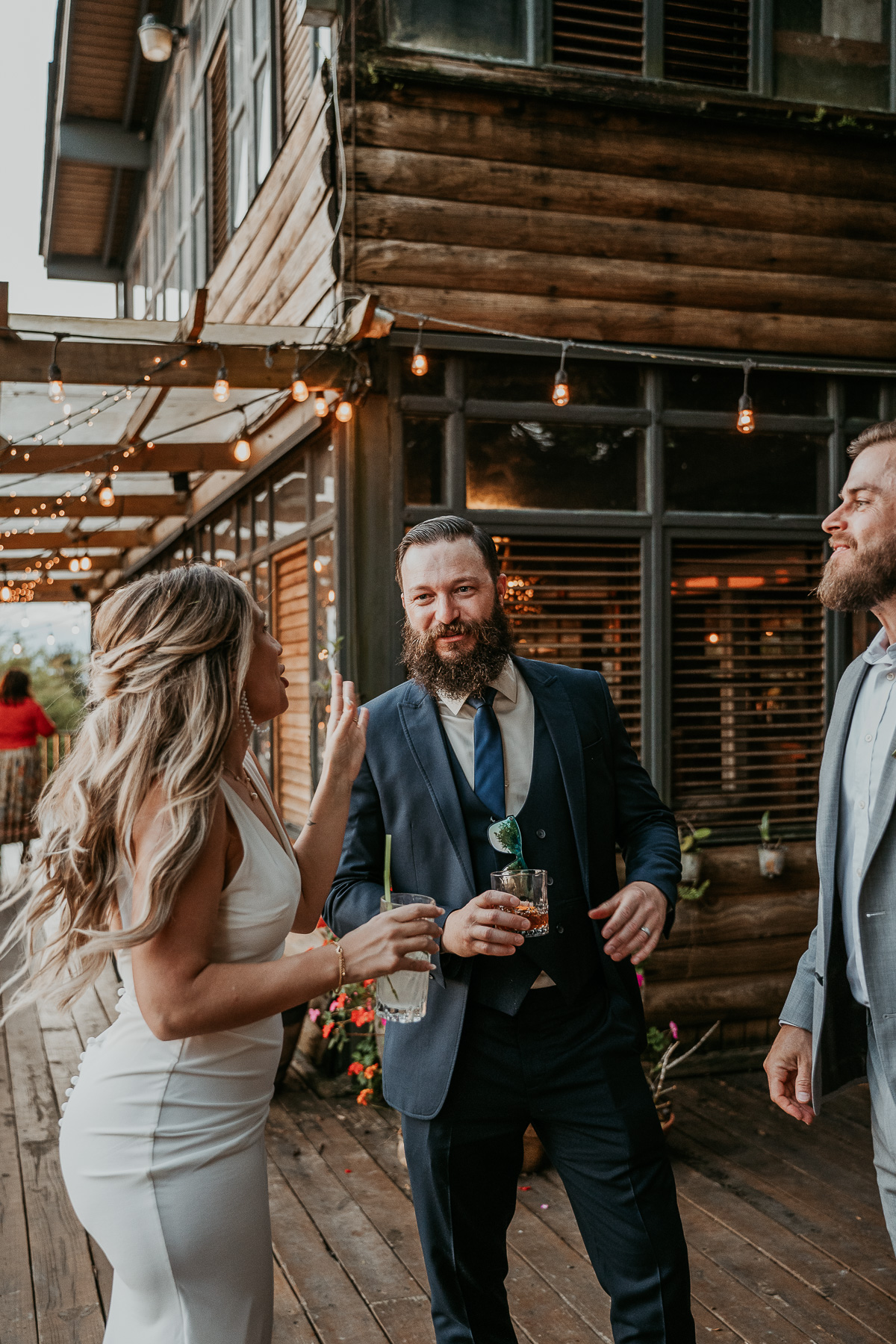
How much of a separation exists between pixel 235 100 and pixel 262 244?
154 cm

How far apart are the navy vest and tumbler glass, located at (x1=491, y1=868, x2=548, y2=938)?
111mm

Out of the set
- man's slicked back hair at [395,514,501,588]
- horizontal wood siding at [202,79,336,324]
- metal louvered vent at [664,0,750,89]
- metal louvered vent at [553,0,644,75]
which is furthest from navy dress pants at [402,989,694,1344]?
metal louvered vent at [664,0,750,89]

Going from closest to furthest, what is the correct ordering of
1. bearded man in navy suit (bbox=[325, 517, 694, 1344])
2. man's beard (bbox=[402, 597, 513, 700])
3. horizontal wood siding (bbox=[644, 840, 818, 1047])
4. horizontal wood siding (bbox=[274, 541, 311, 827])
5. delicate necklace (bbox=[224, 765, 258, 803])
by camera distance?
1. delicate necklace (bbox=[224, 765, 258, 803])
2. bearded man in navy suit (bbox=[325, 517, 694, 1344])
3. man's beard (bbox=[402, 597, 513, 700])
4. horizontal wood siding (bbox=[644, 840, 818, 1047])
5. horizontal wood siding (bbox=[274, 541, 311, 827])

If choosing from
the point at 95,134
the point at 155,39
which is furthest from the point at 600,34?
the point at 95,134

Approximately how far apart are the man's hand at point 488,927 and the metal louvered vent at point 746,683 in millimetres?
3519

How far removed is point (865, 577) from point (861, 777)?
407 millimetres

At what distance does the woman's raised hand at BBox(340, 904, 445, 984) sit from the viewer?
1809 millimetres

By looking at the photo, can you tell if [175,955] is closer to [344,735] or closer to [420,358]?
[344,735]

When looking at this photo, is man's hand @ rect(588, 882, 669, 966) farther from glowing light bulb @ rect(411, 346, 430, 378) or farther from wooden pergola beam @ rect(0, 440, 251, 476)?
wooden pergola beam @ rect(0, 440, 251, 476)

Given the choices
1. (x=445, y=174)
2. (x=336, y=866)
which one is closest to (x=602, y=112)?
(x=445, y=174)

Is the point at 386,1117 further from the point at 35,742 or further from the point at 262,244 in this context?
the point at 35,742

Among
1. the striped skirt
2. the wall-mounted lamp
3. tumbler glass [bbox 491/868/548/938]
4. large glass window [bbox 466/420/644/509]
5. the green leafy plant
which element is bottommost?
the striped skirt

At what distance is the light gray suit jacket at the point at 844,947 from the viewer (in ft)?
6.74

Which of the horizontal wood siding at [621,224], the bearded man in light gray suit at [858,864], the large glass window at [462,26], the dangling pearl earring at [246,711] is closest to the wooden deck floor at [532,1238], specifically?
the bearded man in light gray suit at [858,864]
